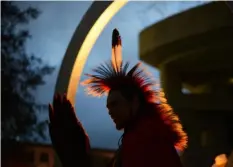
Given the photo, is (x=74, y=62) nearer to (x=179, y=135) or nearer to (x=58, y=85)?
(x=58, y=85)

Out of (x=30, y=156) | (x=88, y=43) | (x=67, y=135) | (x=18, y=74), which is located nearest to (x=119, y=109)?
(x=67, y=135)

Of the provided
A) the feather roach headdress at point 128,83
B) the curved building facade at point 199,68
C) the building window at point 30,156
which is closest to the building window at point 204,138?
the curved building facade at point 199,68

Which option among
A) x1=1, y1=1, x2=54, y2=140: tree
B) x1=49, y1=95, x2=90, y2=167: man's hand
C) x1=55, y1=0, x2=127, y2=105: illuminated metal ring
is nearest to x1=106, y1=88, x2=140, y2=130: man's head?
x1=49, y1=95, x2=90, y2=167: man's hand

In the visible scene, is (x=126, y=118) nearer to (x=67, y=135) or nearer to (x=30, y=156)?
(x=67, y=135)

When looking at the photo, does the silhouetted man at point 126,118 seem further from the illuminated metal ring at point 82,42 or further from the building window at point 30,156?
the building window at point 30,156

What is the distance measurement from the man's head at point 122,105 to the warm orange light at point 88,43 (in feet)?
4.17

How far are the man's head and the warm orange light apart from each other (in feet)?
4.17

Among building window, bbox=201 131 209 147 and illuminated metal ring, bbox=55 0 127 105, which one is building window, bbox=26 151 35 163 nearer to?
illuminated metal ring, bbox=55 0 127 105

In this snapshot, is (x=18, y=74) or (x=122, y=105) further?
(x=18, y=74)

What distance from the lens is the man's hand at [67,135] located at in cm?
199

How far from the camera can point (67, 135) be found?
79.3 inches

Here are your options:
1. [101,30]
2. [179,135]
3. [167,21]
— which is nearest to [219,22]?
[167,21]

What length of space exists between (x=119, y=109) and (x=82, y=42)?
4.56ft

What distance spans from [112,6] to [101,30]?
183mm
